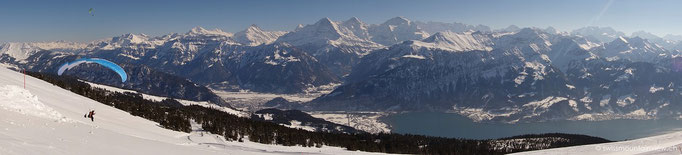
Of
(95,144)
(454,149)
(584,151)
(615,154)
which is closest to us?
(95,144)

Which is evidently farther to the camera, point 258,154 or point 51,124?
point 258,154

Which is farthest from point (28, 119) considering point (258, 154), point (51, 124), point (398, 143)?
point (398, 143)

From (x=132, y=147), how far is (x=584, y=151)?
133ft

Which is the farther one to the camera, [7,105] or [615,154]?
[615,154]

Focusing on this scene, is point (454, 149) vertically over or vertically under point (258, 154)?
under

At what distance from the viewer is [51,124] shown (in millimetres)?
33188

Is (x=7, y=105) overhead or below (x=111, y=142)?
overhead

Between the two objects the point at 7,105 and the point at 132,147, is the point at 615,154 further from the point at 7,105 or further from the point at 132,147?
the point at 7,105

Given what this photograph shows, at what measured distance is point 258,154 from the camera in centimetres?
3634

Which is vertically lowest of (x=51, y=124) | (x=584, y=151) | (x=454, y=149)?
(x=454, y=149)

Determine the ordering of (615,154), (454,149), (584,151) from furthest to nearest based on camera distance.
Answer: (454,149)
(584,151)
(615,154)

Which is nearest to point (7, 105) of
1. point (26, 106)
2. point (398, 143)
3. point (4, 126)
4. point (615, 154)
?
point (26, 106)

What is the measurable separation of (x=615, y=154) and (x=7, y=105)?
51622 mm

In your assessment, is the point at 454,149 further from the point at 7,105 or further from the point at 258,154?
the point at 7,105
